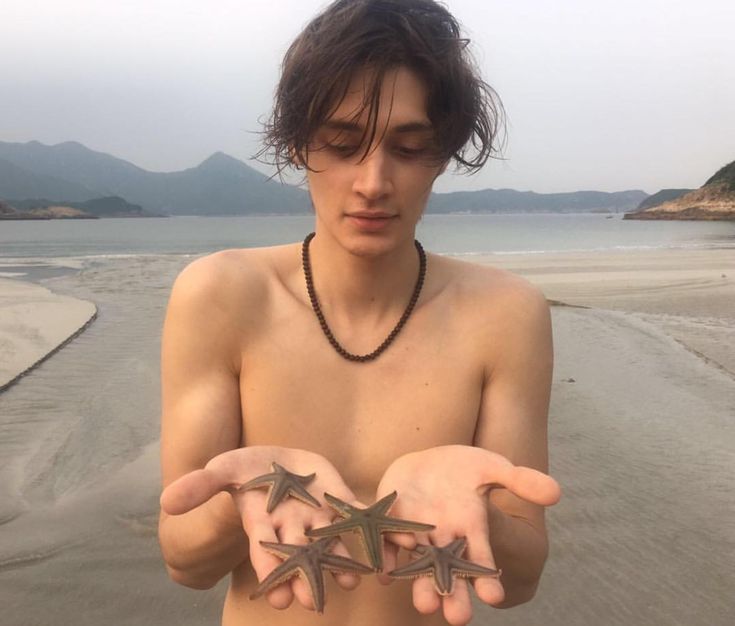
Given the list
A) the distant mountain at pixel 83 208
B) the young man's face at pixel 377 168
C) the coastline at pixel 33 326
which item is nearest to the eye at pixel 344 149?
the young man's face at pixel 377 168

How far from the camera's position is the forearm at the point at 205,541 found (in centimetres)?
193

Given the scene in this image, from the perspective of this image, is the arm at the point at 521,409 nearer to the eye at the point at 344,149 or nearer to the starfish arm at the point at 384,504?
the starfish arm at the point at 384,504

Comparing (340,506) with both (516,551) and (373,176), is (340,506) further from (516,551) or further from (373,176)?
(373,176)

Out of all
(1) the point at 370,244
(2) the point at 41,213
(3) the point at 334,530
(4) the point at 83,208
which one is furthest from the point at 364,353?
(4) the point at 83,208

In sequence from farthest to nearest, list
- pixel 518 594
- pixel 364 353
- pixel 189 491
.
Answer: pixel 364 353
pixel 518 594
pixel 189 491

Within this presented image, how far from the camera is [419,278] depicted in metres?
2.57

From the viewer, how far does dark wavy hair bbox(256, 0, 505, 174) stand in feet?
6.73

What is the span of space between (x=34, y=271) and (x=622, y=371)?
2101cm

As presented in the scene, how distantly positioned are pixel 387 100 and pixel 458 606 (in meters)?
1.34

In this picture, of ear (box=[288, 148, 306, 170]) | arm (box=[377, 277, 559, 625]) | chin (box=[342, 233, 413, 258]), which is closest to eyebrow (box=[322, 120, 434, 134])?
ear (box=[288, 148, 306, 170])

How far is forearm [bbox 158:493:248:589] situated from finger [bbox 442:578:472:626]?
0.61 m

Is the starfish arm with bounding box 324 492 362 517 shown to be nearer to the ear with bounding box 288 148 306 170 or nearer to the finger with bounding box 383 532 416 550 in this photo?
the finger with bounding box 383 532 416 550

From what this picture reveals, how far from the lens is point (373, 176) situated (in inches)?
82.0

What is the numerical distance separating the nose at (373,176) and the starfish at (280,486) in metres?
0.82
